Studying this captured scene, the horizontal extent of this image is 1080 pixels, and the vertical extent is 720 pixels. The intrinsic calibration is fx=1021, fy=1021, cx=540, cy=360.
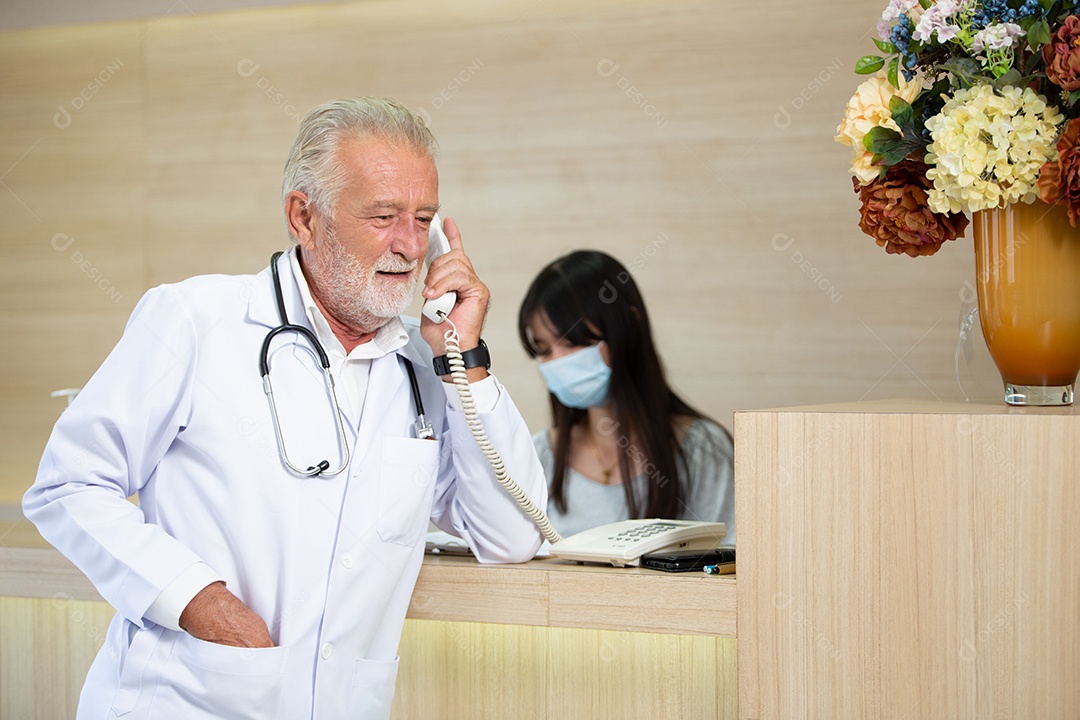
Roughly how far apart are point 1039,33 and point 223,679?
1485 millimetres

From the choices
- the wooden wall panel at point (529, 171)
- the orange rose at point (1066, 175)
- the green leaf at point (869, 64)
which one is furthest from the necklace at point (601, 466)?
the orange rose at point (1066, 175)

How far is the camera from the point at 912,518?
4.47ft

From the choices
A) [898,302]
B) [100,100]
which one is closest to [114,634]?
[898,302]

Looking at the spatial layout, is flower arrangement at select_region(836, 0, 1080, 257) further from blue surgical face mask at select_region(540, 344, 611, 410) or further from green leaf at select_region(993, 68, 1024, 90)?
blue surgical face mask at select_region(540, 344, 611, 410)

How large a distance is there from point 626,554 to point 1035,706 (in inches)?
24.0

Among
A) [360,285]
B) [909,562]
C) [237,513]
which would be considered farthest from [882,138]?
[237,513]

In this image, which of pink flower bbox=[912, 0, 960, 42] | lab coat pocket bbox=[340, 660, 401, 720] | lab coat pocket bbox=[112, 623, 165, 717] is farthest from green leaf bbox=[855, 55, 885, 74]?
lab coat pocket bbox=[112, 623, 165, 717]

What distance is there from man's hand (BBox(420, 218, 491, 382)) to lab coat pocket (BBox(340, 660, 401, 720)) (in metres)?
0.50

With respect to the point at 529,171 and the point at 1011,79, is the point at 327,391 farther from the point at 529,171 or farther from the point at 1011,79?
the point at 529,171

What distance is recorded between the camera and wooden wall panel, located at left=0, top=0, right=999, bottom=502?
3594mm

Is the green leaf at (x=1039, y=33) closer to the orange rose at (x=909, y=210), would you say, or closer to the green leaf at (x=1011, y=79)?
the green leaf at (x=1011, y=79)

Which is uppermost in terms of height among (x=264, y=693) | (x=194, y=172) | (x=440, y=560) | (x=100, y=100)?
(x=100, y=100)

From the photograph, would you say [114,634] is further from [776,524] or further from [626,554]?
[776,524]

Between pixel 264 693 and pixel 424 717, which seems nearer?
pixel 264 693
